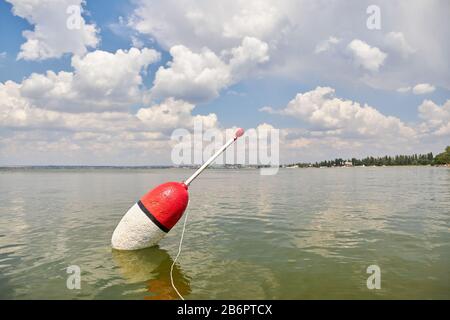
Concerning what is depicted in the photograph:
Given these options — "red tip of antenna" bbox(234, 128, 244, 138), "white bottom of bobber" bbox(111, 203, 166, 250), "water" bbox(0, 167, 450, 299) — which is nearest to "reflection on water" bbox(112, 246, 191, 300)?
"water" bbox(0, 167, 450, 299)

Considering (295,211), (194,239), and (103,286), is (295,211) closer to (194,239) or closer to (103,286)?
(194,239)

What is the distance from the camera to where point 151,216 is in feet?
41.0

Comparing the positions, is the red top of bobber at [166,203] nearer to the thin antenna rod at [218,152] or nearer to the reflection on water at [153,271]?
the thin antenna rod at [218,152]

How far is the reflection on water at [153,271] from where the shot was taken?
9.22 meters

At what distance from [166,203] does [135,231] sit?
1.73 metres

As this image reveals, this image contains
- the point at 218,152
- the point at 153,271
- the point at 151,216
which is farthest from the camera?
the point at 218,152

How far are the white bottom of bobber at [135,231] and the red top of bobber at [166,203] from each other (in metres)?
0.38

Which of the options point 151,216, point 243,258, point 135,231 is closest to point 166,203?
point 151,216

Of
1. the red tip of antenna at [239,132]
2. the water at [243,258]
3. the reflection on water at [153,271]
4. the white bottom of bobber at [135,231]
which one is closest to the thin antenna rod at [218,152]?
the red tip of antenna at [239,132]

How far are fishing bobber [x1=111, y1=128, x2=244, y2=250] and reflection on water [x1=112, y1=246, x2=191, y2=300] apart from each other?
463mm

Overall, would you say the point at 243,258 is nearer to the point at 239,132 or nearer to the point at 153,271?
the point at 153,271

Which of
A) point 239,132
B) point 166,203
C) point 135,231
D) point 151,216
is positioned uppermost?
point 239,132
